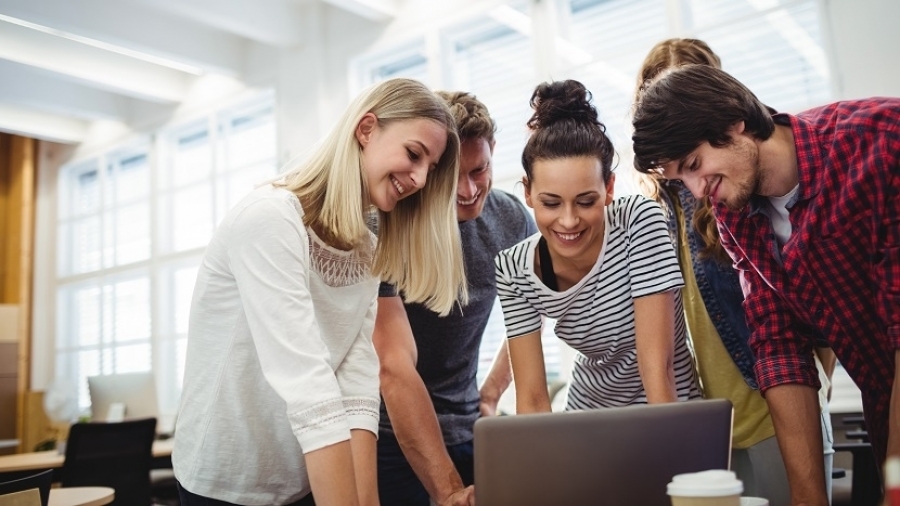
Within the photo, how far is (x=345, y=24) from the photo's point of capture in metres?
6.54

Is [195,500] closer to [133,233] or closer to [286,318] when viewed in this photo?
[286,318]

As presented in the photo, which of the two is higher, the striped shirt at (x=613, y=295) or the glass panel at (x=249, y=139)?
the glass panel at (x=249, y=139)

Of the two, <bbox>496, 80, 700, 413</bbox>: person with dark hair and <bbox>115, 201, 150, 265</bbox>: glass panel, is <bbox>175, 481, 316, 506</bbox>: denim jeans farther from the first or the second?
<bbox>115, 201, 150, 265</bbox>: glass panel

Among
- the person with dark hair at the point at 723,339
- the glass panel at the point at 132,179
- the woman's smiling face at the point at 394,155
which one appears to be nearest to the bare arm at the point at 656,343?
the person with dark hair at the point at 723,339

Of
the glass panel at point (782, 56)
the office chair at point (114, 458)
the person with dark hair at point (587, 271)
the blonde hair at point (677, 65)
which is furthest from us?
the glass panel at point (782, 56)

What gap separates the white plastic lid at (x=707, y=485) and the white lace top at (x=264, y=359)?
551mm

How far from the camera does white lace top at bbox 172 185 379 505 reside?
47.6 inches

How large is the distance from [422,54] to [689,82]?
5038 mm

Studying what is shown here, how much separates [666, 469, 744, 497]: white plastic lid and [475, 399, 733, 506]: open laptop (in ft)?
0.52

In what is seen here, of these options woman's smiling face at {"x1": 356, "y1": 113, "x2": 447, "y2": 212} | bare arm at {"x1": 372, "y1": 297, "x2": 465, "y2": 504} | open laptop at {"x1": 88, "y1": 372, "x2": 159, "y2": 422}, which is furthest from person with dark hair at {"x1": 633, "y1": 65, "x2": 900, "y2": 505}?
open laptop at {"x1": 88, "y1": 372, "x2": 159, "y2": 422}

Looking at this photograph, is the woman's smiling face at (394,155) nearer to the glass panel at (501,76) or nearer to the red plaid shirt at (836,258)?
the red plaid shirt at (836,258)

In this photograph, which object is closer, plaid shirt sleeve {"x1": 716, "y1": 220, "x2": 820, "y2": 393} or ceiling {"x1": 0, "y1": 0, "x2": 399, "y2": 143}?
plaid shirt sleeve {"x1": 716, "y1": 220, "x2": 820, "y2": 393}

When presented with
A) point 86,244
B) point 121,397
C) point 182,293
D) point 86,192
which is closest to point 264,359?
point 121,397

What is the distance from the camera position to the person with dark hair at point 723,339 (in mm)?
1740
